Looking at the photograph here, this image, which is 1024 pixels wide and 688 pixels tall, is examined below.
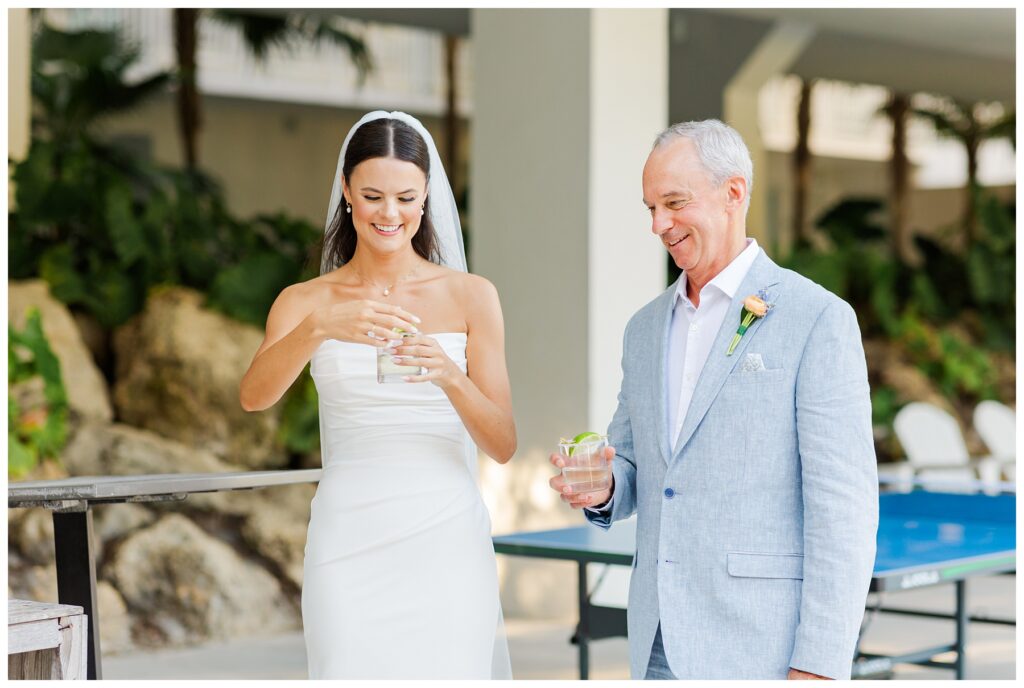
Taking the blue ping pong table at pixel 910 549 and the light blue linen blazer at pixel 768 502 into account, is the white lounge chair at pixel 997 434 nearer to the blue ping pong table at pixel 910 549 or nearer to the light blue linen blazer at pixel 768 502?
the blue ping pong table at pixel 910 549

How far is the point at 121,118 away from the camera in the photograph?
17.4 metres

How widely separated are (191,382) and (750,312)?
20.7 ft

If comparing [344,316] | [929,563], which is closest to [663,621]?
[344,316]

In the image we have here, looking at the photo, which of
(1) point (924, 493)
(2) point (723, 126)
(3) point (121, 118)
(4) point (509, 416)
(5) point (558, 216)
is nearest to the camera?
(2) point (723, 126)

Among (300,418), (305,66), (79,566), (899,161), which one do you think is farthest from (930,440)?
(305,66)

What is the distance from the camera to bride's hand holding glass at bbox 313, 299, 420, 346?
105 inches

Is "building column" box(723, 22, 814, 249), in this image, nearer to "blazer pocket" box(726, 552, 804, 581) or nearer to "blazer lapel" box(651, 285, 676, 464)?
"blazer lapel" box(651, 285, 676, 464)

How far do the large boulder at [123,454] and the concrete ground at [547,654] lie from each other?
3.41 feet

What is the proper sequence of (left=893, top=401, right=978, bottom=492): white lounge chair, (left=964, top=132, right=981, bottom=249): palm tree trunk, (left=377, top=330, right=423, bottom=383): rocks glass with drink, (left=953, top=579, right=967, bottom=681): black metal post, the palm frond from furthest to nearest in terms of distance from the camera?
(left=964, top=132, right=981, bottom=249): palm tree trunk → the palm frond → (left=893, top=401, right=978, bottom=492): white lounge chair → (left=953, top=579, right=967, bottom=681): black metal post → (left=377, top=330, right=423, bottom=383): rocks glass with drink

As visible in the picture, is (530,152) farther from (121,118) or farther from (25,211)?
(121,118)

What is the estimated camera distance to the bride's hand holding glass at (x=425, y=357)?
→ 270cm

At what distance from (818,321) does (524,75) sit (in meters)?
5.81

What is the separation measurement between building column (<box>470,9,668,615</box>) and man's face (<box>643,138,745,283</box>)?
512 centimetres

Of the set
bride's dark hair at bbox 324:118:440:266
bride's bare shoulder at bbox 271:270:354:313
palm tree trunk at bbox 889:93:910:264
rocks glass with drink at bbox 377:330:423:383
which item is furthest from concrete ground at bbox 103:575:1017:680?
palm tree trunk at bbox 889:93:910:264
